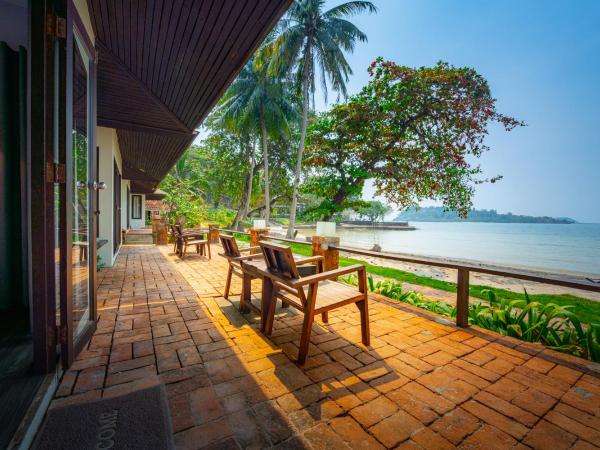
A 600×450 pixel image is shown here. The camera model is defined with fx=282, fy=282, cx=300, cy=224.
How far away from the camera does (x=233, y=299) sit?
359 centimetres

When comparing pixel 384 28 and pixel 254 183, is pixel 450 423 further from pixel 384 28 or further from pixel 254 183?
pixel 254 183

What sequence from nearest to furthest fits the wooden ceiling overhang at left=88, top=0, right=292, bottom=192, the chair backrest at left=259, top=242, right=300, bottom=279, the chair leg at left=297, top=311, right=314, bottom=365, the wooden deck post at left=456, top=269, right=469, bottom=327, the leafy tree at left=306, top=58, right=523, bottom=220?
1. the chair leg at left=297, top=311, right=314, bottom=365
2. the chair backrest at left=259, top=242, right=300, bottom=279
3. the wooden ceiling overhang at left=88, top=0, right=292, bottom=192
4. the wooden deck post at left=456, top=269, right=469, bottom=327
5. the leafy tree at left=306, top=58, right=523, bottom=220

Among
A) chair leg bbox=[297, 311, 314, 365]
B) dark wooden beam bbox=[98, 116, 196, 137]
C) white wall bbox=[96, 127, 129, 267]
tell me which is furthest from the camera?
white wall bbox=[96, 127, 129, 267]

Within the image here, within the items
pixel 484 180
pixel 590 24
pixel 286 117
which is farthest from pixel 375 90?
pixel 590 24

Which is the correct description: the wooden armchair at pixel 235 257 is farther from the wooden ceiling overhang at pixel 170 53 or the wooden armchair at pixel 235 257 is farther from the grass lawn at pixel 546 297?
the grass lawn at pixel 546 297

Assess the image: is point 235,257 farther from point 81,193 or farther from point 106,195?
point 106,195

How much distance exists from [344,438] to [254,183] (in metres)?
19.5

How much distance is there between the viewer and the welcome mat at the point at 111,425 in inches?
50.8

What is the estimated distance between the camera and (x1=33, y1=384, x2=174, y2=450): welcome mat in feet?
4.24

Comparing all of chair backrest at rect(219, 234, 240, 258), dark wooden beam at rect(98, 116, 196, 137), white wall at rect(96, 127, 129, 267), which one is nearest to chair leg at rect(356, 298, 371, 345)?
chair backrest at rect(219, 234, 240, 258)

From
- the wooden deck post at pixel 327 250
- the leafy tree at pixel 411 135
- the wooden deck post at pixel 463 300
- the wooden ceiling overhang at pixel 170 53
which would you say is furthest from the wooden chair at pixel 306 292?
the leafy tree at pixel 411 135

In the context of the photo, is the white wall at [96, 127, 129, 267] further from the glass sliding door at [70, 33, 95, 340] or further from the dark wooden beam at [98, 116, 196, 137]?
the glass sliding door at [70, 33, 95, 340]

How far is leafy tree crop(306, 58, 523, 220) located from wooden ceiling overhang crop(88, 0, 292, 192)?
6.84 meters

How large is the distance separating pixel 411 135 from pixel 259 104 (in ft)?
25.8
